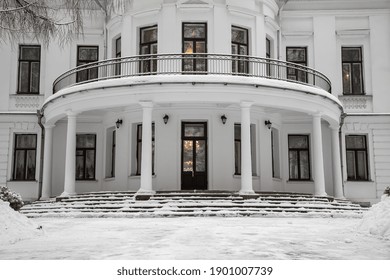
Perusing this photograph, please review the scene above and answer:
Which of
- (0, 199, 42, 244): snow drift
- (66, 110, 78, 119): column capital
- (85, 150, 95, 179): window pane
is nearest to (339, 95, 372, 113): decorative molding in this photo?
(85, 150, 95, 179): window pane

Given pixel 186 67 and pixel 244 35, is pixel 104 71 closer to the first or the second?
pixel 186 67

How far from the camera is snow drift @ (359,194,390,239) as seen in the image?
804 centimetres

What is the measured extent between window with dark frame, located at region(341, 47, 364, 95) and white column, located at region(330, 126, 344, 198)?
9.63 ft

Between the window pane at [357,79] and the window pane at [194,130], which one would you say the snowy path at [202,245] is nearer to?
the window pane at [194,130]

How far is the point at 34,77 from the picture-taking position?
22.2m

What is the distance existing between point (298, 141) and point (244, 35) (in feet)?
17.0

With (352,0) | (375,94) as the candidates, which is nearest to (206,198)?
(375,94)

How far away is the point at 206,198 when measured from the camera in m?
15.6

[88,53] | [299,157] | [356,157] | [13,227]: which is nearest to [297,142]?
[299,157]

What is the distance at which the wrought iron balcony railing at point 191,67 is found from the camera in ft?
57.5

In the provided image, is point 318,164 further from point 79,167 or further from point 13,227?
point 13,227

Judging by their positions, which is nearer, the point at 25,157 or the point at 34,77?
the point at 25,157

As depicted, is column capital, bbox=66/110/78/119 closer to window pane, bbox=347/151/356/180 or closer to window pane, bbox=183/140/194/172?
window pane, bbox=183/140/194/172

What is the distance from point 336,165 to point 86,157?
10.5 m
